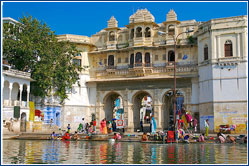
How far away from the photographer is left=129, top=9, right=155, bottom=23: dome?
36.6 metres

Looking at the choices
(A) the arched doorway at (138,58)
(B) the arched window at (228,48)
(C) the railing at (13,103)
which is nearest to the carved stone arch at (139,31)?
(A) the arched doorway at (138,58)

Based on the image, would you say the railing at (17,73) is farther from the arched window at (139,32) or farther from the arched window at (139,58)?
the arched window at (139,32)

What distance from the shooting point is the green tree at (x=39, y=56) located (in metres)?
31.3

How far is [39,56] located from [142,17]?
1153cm

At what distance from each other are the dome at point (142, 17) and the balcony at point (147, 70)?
4706 millimetres

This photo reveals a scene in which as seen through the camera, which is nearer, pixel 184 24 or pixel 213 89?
pixel 213 89

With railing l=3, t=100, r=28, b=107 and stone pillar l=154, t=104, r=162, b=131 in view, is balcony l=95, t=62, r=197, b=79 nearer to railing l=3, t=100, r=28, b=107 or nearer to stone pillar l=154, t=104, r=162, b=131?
stone pillar l=154, t=104, r=162, b=131

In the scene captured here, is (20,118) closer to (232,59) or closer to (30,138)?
(30,138)

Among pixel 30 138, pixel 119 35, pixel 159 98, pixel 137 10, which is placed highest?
pixel 137 10

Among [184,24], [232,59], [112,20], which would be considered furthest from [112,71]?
[232,59]

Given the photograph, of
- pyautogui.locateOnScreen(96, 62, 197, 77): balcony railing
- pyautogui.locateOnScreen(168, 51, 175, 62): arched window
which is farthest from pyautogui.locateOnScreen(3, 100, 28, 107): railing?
pyautogui.locateOnScreen(168, 51, 175, 62): arched window

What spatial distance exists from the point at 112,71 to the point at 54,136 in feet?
47.1

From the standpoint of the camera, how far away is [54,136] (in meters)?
24.6

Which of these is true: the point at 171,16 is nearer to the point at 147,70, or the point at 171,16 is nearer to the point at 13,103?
the point at 147,70
